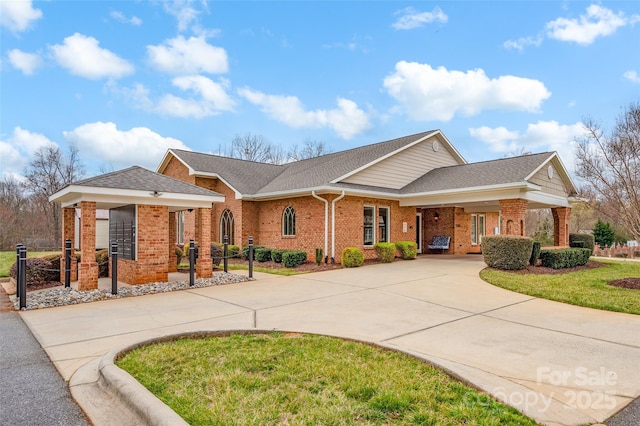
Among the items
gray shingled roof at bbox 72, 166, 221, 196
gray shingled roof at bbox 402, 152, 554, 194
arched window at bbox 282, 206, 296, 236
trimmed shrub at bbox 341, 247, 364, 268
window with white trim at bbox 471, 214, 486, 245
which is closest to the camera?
gray shingled roof at bbox 72, 166, 221, 196

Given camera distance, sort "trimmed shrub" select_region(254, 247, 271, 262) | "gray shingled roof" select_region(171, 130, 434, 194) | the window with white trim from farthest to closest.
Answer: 1. the window with white trim
2. "gray shingled roof" select_region(171, 130, 434, 194)
3. "trimmed shrub" select_region(254, 247, 271, 262)

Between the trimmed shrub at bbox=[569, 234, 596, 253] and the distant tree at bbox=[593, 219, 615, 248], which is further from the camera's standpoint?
the distant tree at bbox=[593, 219, 615, 248]

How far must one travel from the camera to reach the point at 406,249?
16.4 meters

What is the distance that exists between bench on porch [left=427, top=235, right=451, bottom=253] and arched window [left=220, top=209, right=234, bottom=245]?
33.6 ft

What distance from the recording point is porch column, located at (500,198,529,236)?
1362 cm

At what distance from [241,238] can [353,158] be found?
652 cm

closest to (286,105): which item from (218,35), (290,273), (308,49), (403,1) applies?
(308,49)

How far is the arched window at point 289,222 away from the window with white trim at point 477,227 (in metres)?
10.5

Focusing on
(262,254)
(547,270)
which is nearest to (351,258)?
(262,254)

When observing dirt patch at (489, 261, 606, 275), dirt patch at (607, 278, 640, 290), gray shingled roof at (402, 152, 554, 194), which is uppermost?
gray shingled roof at (402, 152, 554, 194)

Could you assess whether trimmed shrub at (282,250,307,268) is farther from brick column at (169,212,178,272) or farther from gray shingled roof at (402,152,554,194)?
gray shingled roof at (402,152,554,194)

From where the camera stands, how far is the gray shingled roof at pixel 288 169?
16328 millimetres

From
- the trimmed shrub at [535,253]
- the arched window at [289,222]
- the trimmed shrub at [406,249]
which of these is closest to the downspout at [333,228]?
the arched window at [289,222]

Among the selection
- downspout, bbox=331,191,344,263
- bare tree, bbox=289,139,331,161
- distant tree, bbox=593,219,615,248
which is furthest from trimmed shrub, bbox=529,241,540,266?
bare tree, bbox=289,139,331,161
